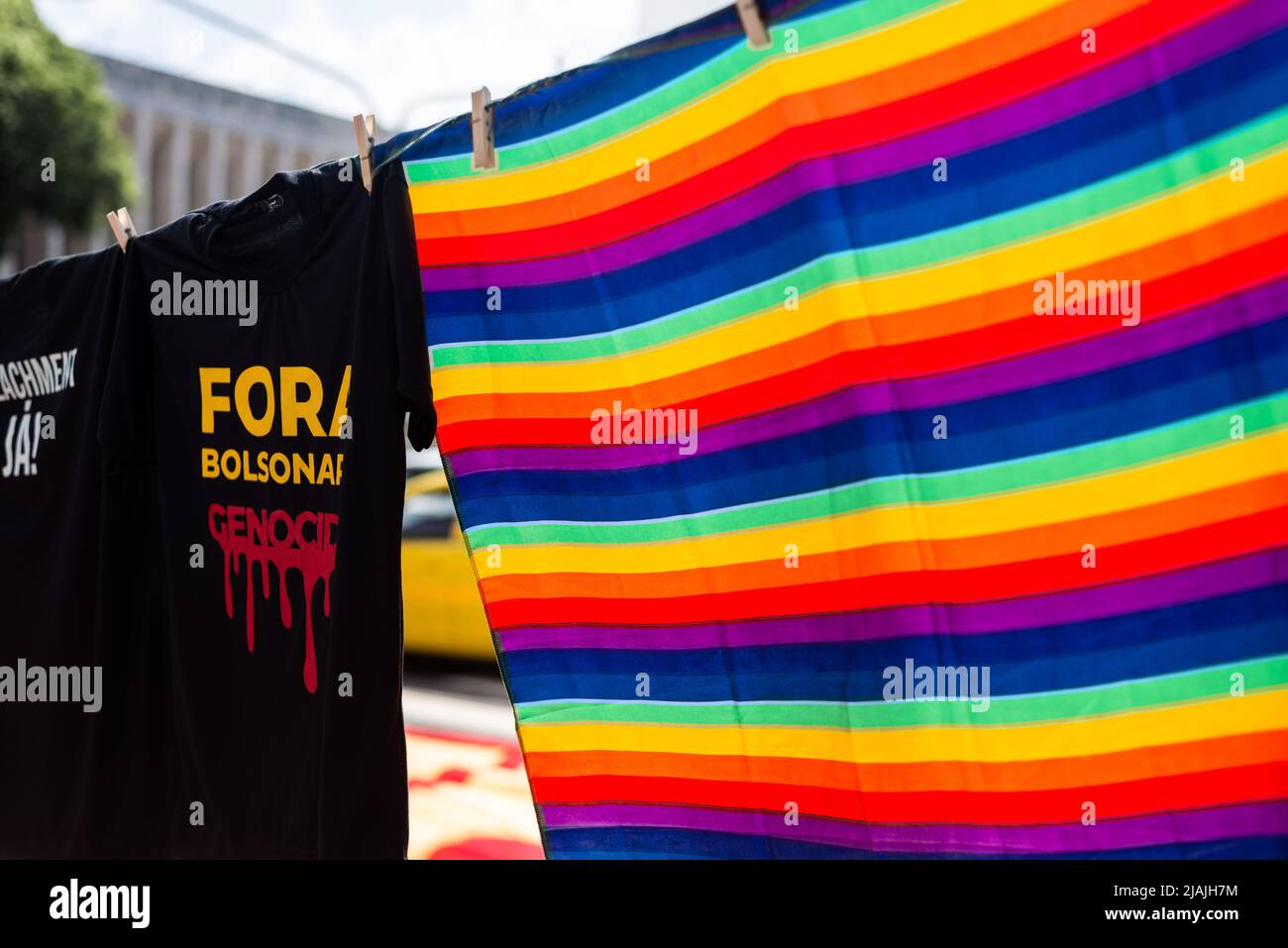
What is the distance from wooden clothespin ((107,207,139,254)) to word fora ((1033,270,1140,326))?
222 centimetres

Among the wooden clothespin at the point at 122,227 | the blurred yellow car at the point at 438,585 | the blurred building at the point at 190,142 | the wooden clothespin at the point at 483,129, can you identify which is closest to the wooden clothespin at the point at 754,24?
the wooden clothespin at the point at 483,129

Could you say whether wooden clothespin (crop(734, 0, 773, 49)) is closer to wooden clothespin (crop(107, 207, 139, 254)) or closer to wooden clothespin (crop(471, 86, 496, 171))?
wooden clothespin (crop(471, 86, 496, 171))

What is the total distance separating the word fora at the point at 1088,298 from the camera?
155cm

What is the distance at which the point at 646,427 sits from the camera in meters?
1.96

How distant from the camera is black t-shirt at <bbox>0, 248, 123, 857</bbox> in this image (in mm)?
2723

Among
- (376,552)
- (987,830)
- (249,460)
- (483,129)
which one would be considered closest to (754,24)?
(483,129)

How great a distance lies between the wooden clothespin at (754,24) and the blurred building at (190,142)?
108ft

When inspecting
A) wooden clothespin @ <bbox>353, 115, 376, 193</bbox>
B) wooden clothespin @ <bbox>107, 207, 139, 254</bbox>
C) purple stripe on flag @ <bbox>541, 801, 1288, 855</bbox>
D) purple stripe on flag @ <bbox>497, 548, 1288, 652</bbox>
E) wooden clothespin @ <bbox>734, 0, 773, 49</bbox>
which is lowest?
purple stripe on flag @ <bbox>541, 801, 1288, 855</bbox>

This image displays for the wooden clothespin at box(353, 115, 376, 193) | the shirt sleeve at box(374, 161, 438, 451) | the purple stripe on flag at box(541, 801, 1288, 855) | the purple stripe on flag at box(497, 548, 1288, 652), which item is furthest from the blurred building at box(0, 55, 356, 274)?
the purple stripe on flag at box(541, 801, 1288, 855)

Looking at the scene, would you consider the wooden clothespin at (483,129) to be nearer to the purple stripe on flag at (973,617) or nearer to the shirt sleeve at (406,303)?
the shirt sleeve at (406,303)

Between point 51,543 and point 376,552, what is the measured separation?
4.59ft

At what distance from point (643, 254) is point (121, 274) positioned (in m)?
1.55

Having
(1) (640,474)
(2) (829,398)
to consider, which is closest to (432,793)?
(1) (640,474)

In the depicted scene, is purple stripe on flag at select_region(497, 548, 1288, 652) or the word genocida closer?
purple stripe on flag at select_region(497, 548, 1288, 652)
